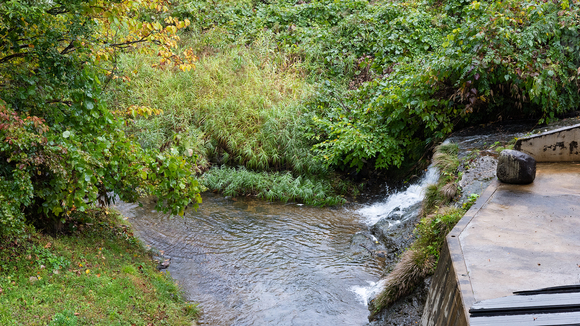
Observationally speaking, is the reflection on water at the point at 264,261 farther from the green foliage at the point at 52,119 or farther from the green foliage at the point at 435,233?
the green foliage at the point at 52,119

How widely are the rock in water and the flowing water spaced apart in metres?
2.03

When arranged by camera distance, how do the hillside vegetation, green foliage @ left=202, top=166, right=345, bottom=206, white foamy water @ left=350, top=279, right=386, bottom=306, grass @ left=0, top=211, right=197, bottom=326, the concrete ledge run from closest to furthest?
the concrete ledge, grass @ left=0, top=211, right=197, bottom=326, white foamy water @ left=350, top=279, right=386, bottom=306, the hillside vegetation, green foliage @ left=202, top=166, right=345, bottom=206

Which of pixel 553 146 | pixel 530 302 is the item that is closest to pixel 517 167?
pixel 553 146

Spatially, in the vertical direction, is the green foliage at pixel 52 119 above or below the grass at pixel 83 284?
above

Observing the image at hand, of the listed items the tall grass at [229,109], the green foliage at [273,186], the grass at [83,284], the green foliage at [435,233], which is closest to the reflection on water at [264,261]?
the green foliage at [273,186]

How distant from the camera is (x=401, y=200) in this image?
7.76 metres

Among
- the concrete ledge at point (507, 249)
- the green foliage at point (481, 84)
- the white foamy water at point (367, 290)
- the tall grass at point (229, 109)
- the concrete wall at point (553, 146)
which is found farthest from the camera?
the tall grass at point (229, 109)

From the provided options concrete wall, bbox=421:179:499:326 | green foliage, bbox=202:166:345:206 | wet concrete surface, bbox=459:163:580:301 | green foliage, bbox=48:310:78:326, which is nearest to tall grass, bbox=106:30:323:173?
green foliage, bbox=202:166:345:206

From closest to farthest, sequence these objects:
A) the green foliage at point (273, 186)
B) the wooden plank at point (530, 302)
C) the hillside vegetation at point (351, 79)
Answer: the wooden plank at point (530, 302), the hillside vegetation at point (351, 79), the green foliage at point (273, 186)

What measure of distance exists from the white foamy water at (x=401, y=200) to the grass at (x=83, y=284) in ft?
13.3

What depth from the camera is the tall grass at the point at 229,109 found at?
9352 millimetres

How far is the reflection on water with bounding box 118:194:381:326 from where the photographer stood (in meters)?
5.10

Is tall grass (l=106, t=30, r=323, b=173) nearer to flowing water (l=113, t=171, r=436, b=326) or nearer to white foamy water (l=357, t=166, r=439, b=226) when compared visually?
flowing water (l=113, t=171, r=436, b=326)

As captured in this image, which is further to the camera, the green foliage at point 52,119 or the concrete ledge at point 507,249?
the green foliage at point 52,119
